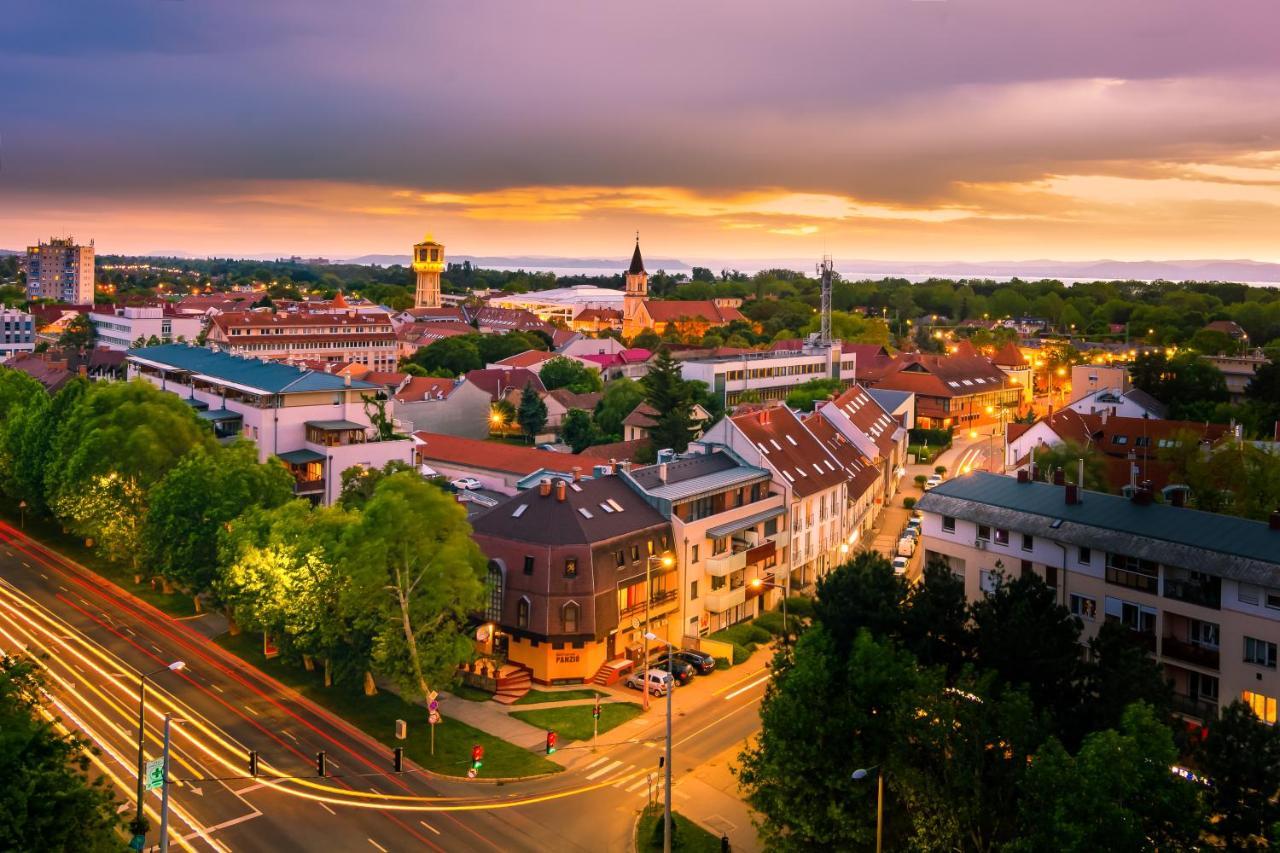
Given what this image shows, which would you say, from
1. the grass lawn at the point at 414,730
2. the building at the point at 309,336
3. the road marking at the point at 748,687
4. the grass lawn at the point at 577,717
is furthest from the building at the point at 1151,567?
the building at the point at 309,336

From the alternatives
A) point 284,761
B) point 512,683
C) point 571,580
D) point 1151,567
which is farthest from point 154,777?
point 1151,567

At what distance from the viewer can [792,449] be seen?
204 ft

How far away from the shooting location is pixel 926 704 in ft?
88.5

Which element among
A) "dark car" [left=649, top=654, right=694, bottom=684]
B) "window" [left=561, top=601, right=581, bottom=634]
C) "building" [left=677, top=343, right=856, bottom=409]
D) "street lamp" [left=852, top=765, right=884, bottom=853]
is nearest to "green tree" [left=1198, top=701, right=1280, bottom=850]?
"street lamp" [left=852, top=765, right=884, bottom=853]

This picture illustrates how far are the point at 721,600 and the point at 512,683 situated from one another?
39.7 feet

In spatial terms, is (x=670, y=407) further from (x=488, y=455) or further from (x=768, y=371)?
(x=768, y=371)

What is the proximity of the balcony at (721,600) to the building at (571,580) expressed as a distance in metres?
2.47

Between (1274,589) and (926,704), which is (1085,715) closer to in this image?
(926,704)

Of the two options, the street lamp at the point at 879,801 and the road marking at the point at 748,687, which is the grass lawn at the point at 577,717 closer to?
the road marking at the point at 748,687

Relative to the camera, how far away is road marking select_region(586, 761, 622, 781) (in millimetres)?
36619

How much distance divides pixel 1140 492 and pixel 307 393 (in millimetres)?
50785

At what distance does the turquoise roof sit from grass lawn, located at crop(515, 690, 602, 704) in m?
33.2

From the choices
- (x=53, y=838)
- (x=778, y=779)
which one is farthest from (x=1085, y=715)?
(x=53, y=838)

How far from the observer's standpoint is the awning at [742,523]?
50625mm
